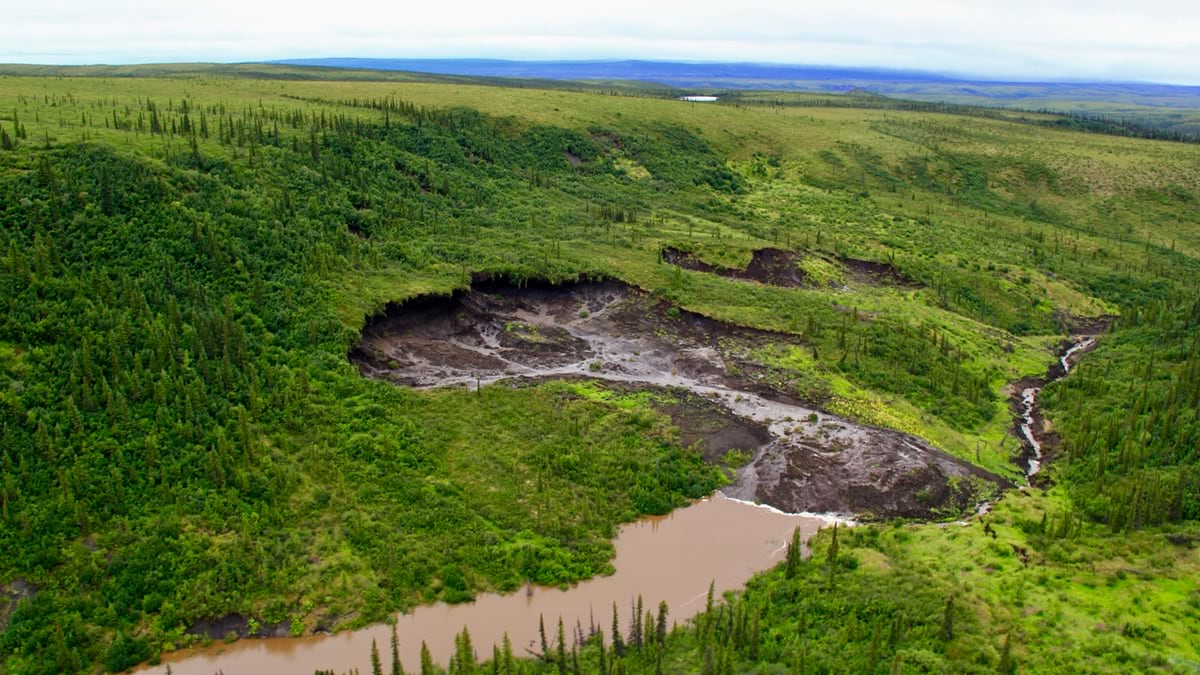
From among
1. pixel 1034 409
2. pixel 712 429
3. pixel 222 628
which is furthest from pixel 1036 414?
pixel 222 628

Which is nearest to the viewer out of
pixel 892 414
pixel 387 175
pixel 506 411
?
pixel 506 411

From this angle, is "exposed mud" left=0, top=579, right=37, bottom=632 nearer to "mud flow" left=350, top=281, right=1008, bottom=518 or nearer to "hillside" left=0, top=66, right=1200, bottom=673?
"hillside" left=0, top=66, right=1200, bottom=673

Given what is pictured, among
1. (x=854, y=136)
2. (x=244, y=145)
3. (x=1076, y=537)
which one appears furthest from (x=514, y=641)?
(x=854, y=136)

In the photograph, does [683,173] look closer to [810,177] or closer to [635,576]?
[810,177]

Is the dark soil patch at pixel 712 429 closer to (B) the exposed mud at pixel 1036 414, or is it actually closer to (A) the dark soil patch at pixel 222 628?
(B) the exposed mud at pixel 1036 414

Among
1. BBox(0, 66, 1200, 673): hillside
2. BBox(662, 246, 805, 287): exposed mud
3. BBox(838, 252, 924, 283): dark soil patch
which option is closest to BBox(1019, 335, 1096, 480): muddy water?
BBox(0, 66, 1200, 673): hillside

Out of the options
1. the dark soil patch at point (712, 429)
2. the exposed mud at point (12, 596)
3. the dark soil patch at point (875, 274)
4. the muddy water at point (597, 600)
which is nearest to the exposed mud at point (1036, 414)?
the dark soil patch at point (875, 274)
